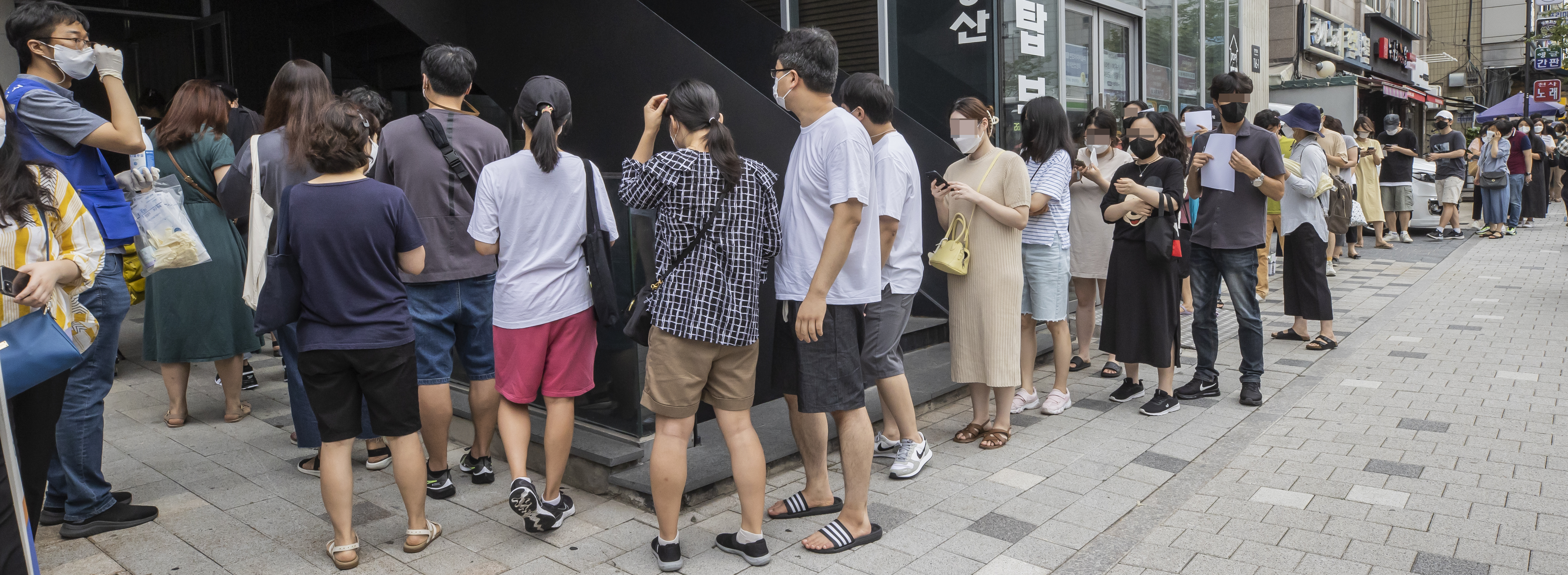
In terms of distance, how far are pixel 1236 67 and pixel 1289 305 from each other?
7308mm

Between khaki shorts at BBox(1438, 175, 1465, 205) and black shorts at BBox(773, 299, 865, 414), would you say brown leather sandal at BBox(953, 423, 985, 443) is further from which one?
khaki shorts at BBox(1438, 175, 1465, 205)

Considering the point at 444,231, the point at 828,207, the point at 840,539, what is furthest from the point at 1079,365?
the point at 444,231

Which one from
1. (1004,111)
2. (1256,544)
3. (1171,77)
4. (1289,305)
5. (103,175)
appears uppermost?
(1171,77)

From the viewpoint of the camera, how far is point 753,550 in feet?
11.1

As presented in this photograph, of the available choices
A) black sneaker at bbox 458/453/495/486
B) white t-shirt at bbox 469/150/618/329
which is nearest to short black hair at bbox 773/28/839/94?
white t-shirt at bbox 469/150/618/329

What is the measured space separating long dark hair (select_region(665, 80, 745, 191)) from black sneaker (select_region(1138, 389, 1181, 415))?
10.3 ft

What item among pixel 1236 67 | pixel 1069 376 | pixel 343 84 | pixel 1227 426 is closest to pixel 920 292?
pixel 1069 376

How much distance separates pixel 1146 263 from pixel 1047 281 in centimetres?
53

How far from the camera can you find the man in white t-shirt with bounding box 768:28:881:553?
3.24 metres

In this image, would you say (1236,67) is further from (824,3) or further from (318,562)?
(318,562)

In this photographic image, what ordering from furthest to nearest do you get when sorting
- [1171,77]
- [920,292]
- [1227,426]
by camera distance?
1. [1171,77]
2. [920,292]
3. [1227,426]

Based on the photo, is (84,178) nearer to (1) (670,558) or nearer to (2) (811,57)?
(1) (670,558)

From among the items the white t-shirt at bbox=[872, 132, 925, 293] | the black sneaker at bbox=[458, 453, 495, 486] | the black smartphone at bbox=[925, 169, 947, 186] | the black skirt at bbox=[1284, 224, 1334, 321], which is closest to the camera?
the white t-shirt at bbox=[872, 132, 925, 293]

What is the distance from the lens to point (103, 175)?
3.66m
